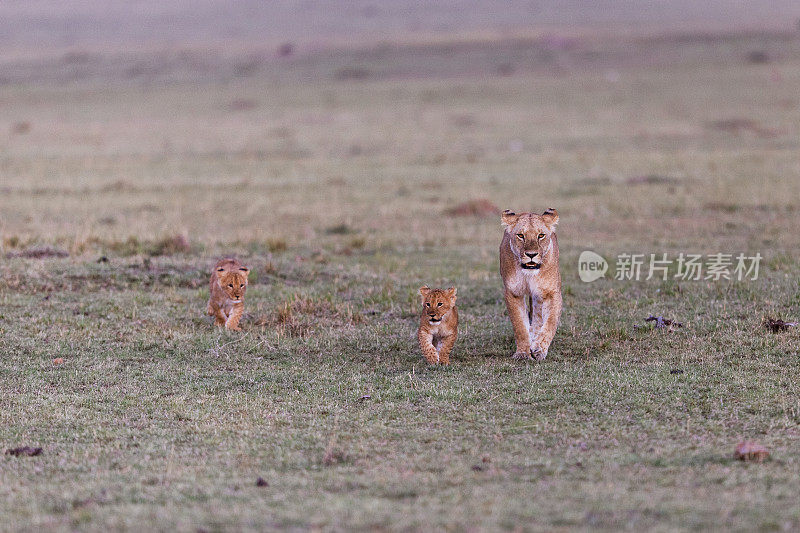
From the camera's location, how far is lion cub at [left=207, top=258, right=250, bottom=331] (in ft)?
38.2

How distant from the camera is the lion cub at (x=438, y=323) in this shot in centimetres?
1016

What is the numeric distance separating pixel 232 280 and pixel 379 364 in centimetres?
225

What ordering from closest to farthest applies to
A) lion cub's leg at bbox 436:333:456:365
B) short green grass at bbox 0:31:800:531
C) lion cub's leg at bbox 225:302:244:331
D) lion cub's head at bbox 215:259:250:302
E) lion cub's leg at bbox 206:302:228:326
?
short green grass at bbox 0:31:800:531 → lion cub's leg at bbox 436:333:456:365 → lion cub's head at bbox 215:259:250:302 → lion cub's leg at bbox 225:302:244:331 → lion cub's leg at bbox 206:302:228:326

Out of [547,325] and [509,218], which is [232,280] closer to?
[509,218]

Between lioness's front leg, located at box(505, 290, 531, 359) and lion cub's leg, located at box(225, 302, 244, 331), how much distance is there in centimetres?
335

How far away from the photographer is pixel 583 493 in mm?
6574

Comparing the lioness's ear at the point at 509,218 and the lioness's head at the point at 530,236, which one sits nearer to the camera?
the lioness's head at the point at 530,236

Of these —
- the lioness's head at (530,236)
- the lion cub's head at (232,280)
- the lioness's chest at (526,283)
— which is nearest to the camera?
the lioness's head at (530,236)

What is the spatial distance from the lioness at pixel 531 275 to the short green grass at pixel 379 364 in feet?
1.04

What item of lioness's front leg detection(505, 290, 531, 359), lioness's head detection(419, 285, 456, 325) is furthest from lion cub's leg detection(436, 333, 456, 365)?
lioness's front leg detection(505, 290, 531, 359)

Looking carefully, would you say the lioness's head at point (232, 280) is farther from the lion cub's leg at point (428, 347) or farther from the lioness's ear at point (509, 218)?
the lioness's ear at point (509, 218)

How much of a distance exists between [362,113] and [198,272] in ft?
113

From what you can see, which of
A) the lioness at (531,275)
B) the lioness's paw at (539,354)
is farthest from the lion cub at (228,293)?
the lioness's paw at (539,354)

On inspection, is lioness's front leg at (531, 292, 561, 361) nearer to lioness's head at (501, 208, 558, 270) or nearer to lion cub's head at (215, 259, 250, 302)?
lioness's head at (501, 208, 558, 270)
